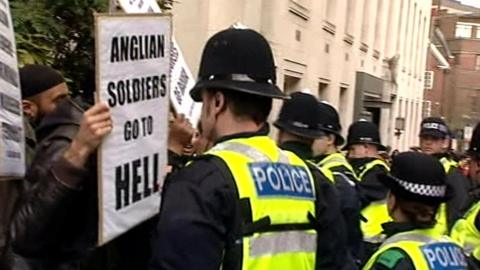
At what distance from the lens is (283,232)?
2.94 meters

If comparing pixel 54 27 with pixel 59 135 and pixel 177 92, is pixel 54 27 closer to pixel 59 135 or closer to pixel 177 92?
pixel 177 92

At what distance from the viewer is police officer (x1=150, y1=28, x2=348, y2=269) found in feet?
8.83

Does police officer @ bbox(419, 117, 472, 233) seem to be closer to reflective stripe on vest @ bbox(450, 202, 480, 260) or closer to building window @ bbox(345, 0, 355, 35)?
reflective stripe on vest @ bbox(450, 202, 480, 260)

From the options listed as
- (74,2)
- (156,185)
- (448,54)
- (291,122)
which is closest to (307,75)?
(74,2)

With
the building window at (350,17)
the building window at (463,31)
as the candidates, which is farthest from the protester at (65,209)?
the building window at (463,31)

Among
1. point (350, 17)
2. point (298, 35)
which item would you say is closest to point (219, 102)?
point (298, 35)

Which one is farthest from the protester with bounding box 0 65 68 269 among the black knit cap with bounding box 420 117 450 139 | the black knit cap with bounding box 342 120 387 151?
the black knit cap with bounding box 420 117 450 139

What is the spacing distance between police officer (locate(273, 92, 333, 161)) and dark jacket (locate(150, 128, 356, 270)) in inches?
55.8

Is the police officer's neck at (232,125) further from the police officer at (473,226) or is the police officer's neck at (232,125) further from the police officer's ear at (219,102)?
the police officer at (473,226)

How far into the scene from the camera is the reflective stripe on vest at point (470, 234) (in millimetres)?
4633

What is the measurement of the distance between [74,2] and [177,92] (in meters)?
2.41

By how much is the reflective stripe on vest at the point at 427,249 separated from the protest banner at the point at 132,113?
3.54 feet

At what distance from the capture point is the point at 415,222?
379 cm

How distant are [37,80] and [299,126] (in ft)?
4.23
